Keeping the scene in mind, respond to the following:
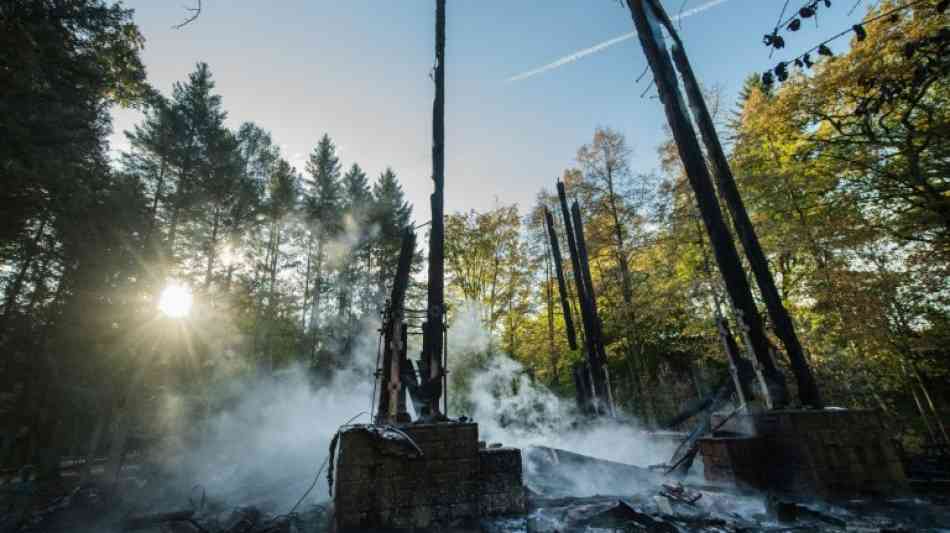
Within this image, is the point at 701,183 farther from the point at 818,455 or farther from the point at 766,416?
the point at 818,455

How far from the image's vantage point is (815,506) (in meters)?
4.67

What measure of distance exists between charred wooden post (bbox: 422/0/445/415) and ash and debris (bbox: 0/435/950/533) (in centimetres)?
242

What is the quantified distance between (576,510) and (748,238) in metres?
5.74

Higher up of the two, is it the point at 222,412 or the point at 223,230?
the point at 223,230

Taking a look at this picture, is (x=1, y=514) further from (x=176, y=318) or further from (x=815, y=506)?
(x=815, y=506)

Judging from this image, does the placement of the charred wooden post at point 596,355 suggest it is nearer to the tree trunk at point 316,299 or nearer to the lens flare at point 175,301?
the tree trunk at point 316,299

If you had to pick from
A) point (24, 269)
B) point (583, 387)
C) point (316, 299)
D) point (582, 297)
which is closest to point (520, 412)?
point (583, 387)

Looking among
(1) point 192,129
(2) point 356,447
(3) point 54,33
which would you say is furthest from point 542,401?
(1) point 192,129

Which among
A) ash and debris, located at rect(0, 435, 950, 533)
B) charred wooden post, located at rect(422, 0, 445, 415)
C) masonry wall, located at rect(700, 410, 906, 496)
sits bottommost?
ash and debris, located at rect(0, 435, 950, 533)

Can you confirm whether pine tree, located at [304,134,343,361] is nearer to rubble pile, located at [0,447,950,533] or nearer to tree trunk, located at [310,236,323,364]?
tree trunk, located at [310,236,323,364]

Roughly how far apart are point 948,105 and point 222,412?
80.3 ft

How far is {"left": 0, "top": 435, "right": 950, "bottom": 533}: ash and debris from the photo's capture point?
4320mm

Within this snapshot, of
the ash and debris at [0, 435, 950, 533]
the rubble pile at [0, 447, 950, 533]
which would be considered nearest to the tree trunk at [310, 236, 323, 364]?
the ash and debris at [0, 435, 950, 533]

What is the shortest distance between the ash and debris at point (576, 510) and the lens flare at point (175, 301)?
728 centimetres
